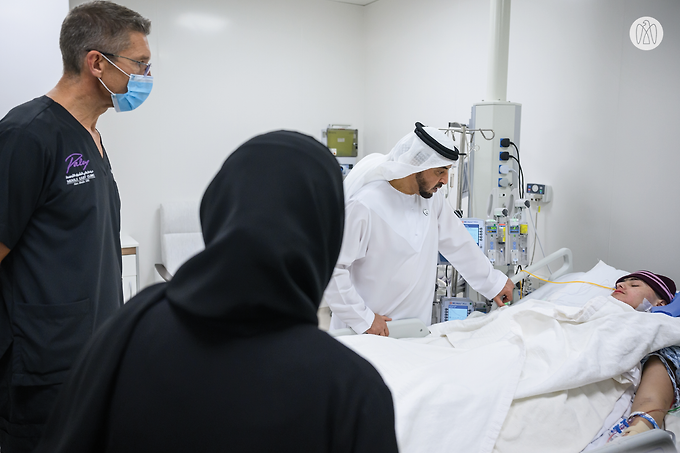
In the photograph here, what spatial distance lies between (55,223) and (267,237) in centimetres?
106

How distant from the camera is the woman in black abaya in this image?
2.07 feet

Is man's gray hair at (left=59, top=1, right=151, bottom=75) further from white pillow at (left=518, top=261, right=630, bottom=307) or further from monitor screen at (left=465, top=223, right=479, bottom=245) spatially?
white pillow at (left=518, top=261, right=630, bottom=307)

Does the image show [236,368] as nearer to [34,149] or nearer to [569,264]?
[34,149]

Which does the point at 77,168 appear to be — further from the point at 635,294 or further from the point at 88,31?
the point at 635,294

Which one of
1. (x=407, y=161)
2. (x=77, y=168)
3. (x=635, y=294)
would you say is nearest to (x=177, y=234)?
(x=407, y=161)

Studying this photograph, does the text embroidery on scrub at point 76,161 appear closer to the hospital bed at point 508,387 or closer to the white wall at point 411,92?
the hospital bed at point 508,387

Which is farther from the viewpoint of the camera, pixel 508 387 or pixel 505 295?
pixel 505 295

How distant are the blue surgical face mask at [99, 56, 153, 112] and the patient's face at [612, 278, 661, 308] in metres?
2.33

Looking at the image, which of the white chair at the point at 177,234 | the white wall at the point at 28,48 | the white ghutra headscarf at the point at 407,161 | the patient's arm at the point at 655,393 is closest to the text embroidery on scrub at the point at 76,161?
the white ghutra headscarf at the point at 407,161

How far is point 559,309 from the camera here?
227 centimetres

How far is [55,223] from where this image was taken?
4.69 ft

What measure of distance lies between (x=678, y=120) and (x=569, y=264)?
1.09m

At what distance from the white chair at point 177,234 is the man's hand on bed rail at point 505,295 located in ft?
9.85

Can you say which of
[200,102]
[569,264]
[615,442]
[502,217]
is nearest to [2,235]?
[615,442]
